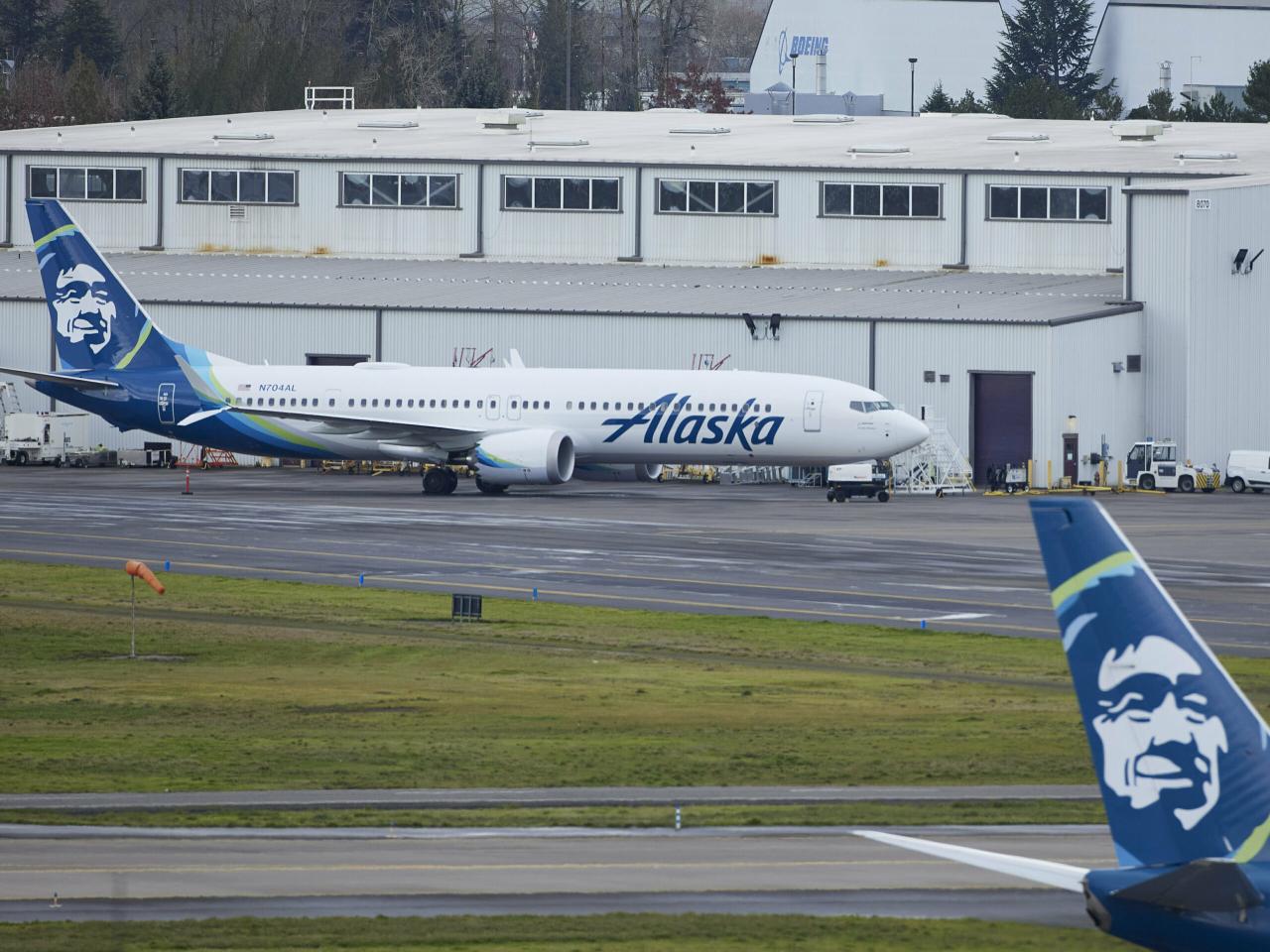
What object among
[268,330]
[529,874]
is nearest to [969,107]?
[268,330]

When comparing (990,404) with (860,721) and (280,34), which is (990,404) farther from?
(280,34)

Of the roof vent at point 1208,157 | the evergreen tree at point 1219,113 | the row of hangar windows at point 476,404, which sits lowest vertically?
the row of hangar windows at point 476,404

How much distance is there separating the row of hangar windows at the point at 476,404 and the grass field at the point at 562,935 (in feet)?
168

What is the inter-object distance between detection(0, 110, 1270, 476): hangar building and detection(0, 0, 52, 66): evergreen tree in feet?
263

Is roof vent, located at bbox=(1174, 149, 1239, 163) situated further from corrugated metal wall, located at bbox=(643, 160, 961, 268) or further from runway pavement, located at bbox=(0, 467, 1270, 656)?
runway pavement, located at bbox=(0, 467, 1270, 656)

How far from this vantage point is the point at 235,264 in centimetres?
9606

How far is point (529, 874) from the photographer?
22.7m

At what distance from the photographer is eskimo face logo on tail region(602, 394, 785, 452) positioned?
71.1 meters

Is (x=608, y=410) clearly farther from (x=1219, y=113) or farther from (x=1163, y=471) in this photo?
(x=1219, y=113)

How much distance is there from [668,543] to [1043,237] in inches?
1532

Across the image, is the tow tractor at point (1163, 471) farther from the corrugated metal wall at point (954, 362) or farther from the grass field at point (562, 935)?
the grass field at point (562, 935)

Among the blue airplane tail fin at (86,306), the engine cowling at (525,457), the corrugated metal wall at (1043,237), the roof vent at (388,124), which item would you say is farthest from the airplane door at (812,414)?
the roof vent at (388,124)

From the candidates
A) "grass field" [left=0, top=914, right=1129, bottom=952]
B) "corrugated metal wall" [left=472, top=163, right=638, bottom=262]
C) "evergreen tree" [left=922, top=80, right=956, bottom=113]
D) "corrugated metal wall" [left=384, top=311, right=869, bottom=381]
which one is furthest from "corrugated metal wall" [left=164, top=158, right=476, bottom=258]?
"grass field" [left=0, top=914, right=1129, bottom=952]

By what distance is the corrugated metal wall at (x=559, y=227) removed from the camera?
95062mm
